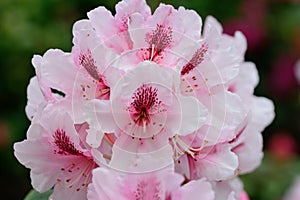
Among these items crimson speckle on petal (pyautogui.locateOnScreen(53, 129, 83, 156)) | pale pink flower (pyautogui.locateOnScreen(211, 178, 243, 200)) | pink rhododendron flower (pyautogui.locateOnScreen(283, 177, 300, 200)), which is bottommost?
pink rhododendron flower (pyautogui.locateOnScreen(283, 177, 300, 200))

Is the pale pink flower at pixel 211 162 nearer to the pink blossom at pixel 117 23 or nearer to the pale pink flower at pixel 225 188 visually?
the pale pink flower at pixel 225 188

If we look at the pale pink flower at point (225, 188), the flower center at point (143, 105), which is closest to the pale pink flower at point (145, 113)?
the flower center at point (143, 105)

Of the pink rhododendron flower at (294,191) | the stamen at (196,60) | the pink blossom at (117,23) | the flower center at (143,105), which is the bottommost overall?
the pink rhododendron flower at (294,191)

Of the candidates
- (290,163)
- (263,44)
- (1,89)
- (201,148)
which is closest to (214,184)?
(201,148)

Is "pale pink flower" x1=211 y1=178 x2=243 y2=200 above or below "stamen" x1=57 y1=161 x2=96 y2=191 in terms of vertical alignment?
below

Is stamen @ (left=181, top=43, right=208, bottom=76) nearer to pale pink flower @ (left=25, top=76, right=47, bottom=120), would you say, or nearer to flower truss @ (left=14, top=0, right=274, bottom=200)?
flower truss @ (left=14, top=0, right=274, bottom=200)

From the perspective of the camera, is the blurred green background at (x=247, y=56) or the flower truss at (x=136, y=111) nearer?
the flower truss at (x=136, y=111)

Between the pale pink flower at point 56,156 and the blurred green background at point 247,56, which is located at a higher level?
the pale pink flower at point 56,156

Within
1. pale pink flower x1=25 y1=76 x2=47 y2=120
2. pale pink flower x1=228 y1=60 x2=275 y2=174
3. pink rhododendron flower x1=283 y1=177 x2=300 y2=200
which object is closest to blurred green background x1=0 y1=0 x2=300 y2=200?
pink rhododendron flower x1=283 y1=177 x2=300 y2=200
